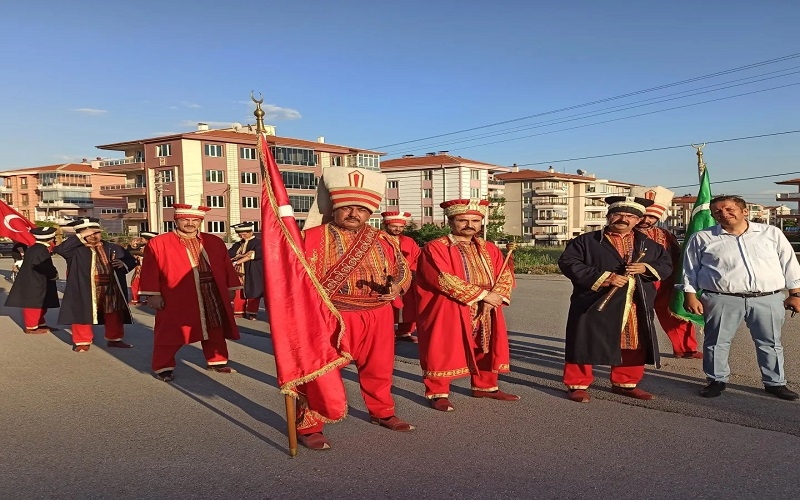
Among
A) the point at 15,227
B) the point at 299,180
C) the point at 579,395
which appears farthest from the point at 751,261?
the point at 299,180

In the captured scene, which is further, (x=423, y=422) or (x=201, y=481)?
(x=423, y=422)

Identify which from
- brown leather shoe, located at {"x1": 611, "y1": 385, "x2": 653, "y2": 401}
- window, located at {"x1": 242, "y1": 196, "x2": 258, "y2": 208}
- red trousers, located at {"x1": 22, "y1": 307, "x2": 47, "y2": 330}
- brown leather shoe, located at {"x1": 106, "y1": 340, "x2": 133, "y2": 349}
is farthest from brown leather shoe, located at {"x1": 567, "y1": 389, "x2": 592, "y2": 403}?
window, located at {"x1": 242, "y1": 196, "x2": 258, "y2": 208}

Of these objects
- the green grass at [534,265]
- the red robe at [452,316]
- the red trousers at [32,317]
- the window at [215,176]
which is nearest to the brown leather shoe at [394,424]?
the red robe at [452,316]

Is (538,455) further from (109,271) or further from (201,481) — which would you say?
(109,271)

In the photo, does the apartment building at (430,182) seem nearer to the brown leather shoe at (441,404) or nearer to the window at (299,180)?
the window at (299,180)

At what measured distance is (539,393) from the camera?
5684mm

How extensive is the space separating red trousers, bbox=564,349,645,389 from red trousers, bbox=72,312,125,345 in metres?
5.97

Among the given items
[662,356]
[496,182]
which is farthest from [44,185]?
[662,356]

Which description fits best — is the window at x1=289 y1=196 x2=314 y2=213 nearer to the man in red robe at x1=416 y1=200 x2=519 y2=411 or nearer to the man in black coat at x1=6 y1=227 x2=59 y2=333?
the man in black coat at x1=6 y1=227 x2=59 y2=333

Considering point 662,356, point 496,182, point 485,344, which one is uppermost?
point 496,182

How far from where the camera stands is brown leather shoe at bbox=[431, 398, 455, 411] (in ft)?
16.9

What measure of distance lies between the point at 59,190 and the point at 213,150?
3014 cm

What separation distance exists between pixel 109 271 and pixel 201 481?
18.3 feet

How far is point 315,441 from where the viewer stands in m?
4.33
